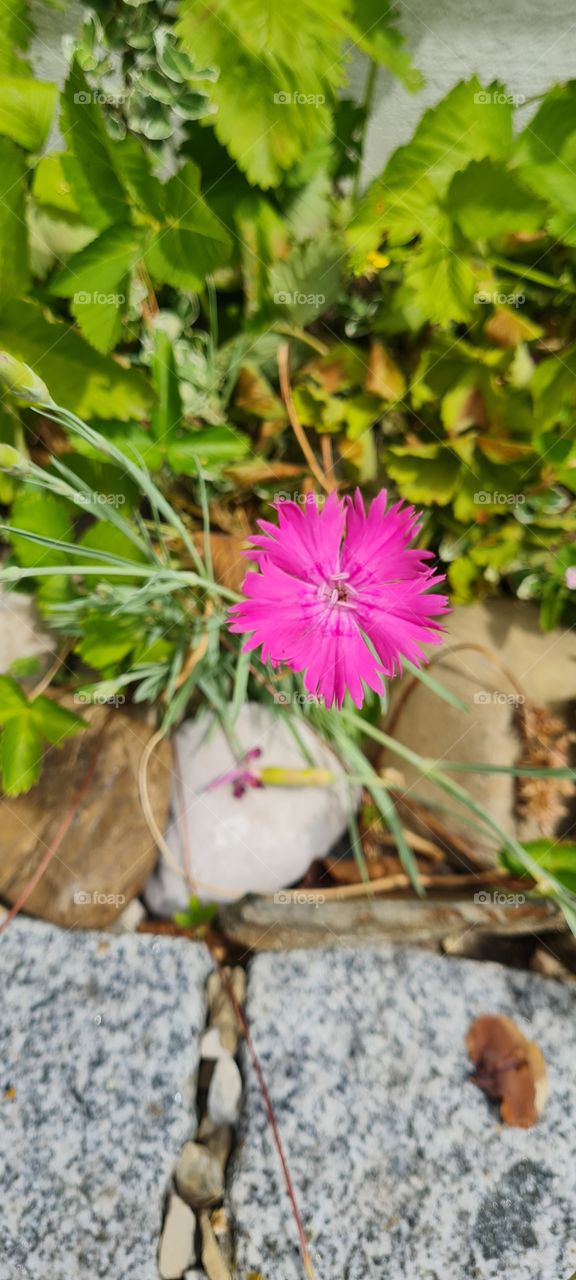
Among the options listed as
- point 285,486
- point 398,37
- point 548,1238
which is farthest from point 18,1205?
point 398,37

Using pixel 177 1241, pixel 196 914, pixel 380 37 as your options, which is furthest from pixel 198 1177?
pixel 380 37

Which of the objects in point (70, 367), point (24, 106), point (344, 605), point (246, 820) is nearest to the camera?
point (344, 605)

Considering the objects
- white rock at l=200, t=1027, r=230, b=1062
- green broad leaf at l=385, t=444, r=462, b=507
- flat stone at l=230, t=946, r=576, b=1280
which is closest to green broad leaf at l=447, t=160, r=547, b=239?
green broad leaf at l=385, t=444, r=462, b=507

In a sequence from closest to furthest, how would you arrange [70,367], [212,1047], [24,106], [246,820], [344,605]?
[344,605], [24,106], [70,367], [212,1047], [246,820]

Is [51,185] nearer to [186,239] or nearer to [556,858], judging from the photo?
[186,239]

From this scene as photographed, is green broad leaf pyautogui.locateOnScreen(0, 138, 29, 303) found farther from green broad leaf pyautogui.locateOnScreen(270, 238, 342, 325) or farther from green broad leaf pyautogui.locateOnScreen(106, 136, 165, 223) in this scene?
green broad leaf pyautogui.locateOnScreen(270, 238, 342, 325)

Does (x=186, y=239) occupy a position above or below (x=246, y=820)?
above

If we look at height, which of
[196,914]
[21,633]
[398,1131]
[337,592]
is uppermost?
[337,592]

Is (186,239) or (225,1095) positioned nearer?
(186,239)
